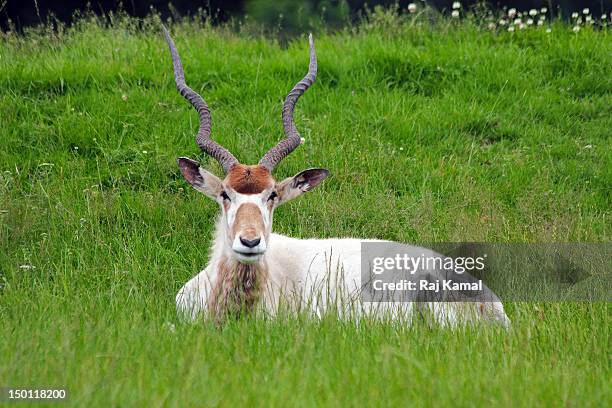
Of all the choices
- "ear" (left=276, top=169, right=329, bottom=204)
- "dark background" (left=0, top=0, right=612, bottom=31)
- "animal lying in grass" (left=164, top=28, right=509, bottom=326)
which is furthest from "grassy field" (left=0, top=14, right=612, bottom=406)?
"dark background" (left=0, top=0, right=612, bottom=31)

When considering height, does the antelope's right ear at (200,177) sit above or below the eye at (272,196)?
above

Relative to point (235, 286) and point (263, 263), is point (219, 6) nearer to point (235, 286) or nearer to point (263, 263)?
point (263, 263)

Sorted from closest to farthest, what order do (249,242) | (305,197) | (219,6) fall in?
1. (249,242)
2. (305,197)
3. (219,6)

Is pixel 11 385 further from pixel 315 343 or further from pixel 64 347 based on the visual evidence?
pixel 315 343

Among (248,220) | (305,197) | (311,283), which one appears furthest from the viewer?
(305,197)

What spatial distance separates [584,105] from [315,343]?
7.43 meters

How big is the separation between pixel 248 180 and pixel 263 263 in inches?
25.2

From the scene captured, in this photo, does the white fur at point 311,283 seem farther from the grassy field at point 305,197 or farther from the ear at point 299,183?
the ear at point 299,183

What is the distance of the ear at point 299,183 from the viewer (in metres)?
7.73

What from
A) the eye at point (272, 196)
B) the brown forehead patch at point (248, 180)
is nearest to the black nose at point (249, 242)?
the brown forehead patch at point (248, 180)

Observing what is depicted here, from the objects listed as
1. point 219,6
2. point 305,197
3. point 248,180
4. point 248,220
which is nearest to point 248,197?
point 248,180

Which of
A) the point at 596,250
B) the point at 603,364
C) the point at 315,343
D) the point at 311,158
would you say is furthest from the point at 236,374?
the point at 311,158

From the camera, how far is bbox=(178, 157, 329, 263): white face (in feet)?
22.5

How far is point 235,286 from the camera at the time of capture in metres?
7.45
